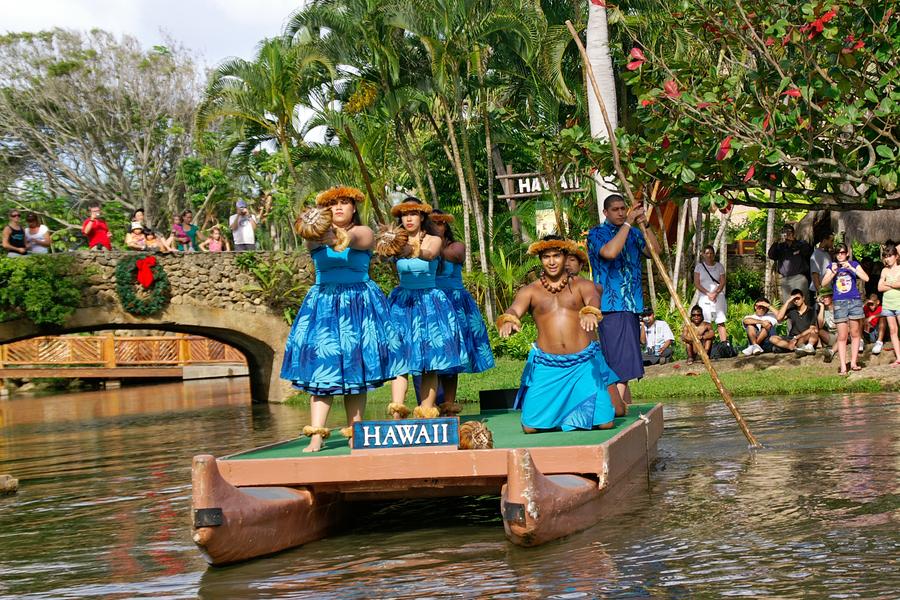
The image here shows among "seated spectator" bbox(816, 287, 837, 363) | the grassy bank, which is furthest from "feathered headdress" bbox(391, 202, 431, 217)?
"seated spectator" bbox(816, 287, 837, 363)

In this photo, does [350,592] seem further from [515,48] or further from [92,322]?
[515,48]

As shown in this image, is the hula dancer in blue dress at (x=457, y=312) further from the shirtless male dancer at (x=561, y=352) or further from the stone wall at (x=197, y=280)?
the stone wall at (x=197, y=280)

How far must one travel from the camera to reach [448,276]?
8.27m

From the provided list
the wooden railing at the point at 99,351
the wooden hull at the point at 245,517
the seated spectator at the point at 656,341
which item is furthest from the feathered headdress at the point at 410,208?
the wooden railing at the point at 99,351

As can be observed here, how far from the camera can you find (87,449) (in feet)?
43.5

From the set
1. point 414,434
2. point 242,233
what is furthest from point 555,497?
point 242,233

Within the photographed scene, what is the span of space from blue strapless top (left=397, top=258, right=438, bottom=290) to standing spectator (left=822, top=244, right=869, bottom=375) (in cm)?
722

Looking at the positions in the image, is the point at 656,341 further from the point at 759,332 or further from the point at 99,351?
the point at 99,351

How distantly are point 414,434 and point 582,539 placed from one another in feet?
3.27

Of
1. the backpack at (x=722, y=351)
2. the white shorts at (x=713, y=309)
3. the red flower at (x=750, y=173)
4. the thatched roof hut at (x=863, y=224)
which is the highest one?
the thatched roof hut at (x=863, y=224)

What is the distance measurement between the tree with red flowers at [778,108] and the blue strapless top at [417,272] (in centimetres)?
238

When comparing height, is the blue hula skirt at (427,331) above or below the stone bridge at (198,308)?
below

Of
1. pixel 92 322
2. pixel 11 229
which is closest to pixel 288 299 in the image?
pixel 92 322

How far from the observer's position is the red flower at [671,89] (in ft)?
29.4
